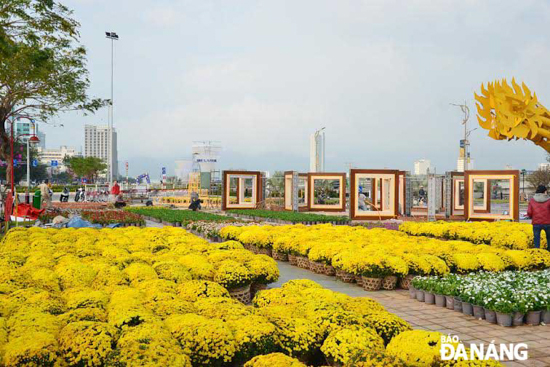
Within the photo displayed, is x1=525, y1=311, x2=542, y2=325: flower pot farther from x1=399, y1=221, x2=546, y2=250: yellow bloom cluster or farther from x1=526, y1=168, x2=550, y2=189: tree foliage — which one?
x1=526, y1=168, x2=550, y2=189: tree foliage

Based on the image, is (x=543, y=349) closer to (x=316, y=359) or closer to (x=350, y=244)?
(x=316, y=359)

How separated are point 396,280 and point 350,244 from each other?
1.60 m

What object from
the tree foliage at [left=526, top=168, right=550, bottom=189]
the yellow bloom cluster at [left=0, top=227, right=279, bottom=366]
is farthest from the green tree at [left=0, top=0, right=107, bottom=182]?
the tree foliage at [left=526, top=168, right=550, bottom=189]

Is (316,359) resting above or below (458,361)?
below

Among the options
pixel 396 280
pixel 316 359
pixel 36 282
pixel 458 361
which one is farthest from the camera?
pixel 396 280

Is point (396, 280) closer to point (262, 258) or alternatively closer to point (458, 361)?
point (262, 258)

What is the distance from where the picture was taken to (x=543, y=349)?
493 centimetres

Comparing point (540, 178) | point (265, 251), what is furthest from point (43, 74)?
point (540, 178)

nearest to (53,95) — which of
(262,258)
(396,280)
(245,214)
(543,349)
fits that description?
(245,214)

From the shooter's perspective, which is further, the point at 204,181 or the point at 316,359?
the point at 204,181

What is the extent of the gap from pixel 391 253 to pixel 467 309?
2328mm

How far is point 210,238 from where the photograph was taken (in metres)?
13.8

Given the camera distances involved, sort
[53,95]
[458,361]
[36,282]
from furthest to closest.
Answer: [53,95]
[36,282]
[458,361]

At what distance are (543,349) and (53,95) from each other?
19.1 m
